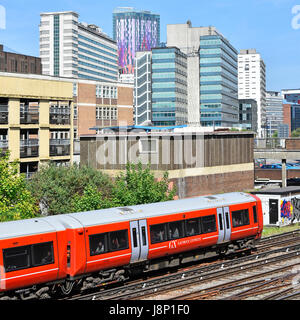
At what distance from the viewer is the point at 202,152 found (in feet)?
162

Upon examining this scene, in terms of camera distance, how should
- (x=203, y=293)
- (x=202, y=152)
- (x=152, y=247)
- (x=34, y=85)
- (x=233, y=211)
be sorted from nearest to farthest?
(x=203, y=293)
(x=152, y=247)
(x=233, y=211)
(x=34, y=85)
(x=202, y=152)

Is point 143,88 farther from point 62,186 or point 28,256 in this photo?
point 28,256

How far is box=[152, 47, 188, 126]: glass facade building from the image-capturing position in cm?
15962

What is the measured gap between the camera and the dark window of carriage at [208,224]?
68.6 feet

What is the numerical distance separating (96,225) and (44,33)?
173 metres

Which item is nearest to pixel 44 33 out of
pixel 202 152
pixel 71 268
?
pixel 202 152

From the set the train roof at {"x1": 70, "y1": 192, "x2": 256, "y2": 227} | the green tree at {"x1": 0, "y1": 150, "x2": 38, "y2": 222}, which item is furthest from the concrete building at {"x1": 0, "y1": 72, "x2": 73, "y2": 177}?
the train roof at {"x1": 70, "y1": 192, "x2": 256, "y2": 227}

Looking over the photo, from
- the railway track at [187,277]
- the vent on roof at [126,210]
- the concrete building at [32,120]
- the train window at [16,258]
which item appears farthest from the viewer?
the concrete building at [32,120]

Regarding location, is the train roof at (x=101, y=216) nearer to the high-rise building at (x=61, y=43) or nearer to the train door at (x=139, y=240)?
the train door at (x=139, y=240)

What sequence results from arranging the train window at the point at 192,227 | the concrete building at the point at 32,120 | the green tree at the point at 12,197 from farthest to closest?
1. the concrete building at the point at 32,120
2. the green tree at the point at 12,197
3. the train window at the point at 192,227

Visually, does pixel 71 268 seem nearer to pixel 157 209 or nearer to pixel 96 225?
pixel 96 225

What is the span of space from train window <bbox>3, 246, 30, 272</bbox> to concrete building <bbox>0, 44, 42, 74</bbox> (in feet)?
285

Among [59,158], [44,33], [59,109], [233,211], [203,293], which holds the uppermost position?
[44,33]

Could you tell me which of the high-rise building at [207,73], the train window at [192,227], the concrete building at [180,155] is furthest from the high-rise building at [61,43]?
the train window at [192,227]
